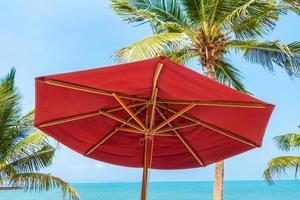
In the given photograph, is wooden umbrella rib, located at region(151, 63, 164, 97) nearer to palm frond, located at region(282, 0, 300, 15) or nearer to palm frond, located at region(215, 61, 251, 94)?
palm frond, located at region(282, 0, 300, 15)

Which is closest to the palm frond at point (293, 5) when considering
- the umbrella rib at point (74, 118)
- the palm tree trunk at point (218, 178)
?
the palm tree trunk at point (218, 178)

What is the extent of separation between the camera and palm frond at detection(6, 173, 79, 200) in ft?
36.5

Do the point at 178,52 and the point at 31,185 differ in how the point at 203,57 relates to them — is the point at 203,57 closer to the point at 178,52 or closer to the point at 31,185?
the point at 178,52

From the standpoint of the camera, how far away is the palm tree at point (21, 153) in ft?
35.4

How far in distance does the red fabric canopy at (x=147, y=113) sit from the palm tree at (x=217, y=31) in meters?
4.11

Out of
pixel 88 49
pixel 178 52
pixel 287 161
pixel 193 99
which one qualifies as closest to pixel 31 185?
pixel 178 52

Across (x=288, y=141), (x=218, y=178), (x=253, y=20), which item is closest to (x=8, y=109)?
(x=218, y=178)

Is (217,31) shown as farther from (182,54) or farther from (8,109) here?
(8,109)

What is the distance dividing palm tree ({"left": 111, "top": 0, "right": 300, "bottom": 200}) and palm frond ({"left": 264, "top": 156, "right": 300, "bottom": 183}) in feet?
7.66

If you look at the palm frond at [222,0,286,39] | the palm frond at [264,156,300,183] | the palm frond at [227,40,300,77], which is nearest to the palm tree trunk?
the palm frond at [227,40,300,77]

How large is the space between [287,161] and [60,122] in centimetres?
879

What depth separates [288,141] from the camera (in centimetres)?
1341

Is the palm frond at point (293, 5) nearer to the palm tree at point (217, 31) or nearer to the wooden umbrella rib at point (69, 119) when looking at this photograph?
the palm tree at point (217, 31)

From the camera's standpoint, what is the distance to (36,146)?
1109 centimetres
